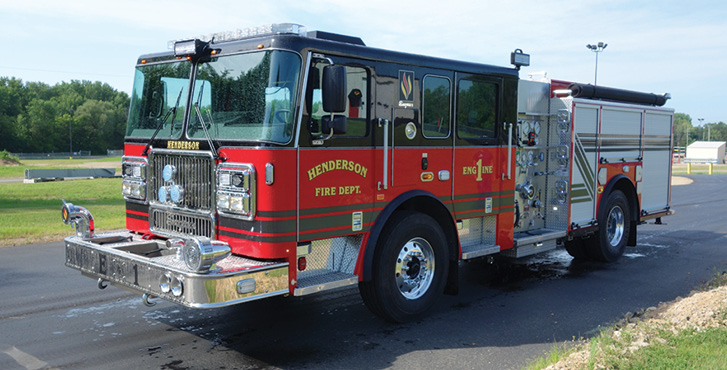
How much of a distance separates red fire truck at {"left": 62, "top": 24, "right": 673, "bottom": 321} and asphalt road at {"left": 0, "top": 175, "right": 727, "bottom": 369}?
1.55 feet

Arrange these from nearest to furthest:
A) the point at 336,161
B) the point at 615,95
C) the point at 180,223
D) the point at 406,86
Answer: the point at 336,161, the point at 180,223, the point at 406,86, the point at 615,95

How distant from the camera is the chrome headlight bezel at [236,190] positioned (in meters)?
4.93

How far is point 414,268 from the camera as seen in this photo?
6.15m

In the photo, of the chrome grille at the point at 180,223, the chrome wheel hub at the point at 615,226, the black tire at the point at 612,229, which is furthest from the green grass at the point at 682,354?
the chrome wheel hub at the point at 615,226

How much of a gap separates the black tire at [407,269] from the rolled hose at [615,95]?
3.42m

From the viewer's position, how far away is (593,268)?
891 cm

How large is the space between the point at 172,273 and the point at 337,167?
1642 mm

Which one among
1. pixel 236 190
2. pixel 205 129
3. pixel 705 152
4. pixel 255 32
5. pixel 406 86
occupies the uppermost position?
pixel 255 32

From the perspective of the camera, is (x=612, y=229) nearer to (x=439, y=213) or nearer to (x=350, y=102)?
(x=439, y=213)

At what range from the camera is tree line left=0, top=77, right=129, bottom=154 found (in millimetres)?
94938

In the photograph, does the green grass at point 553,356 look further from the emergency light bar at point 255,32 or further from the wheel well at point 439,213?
the emergency light bar at point 255,32

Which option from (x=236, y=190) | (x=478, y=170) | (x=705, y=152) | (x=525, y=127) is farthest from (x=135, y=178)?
(x=705, y=152)

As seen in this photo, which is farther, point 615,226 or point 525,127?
point 615,226

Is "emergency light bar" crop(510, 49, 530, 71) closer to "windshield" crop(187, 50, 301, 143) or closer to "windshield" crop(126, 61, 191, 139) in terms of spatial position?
"windshield" crop(187, 50, 301, 143)
